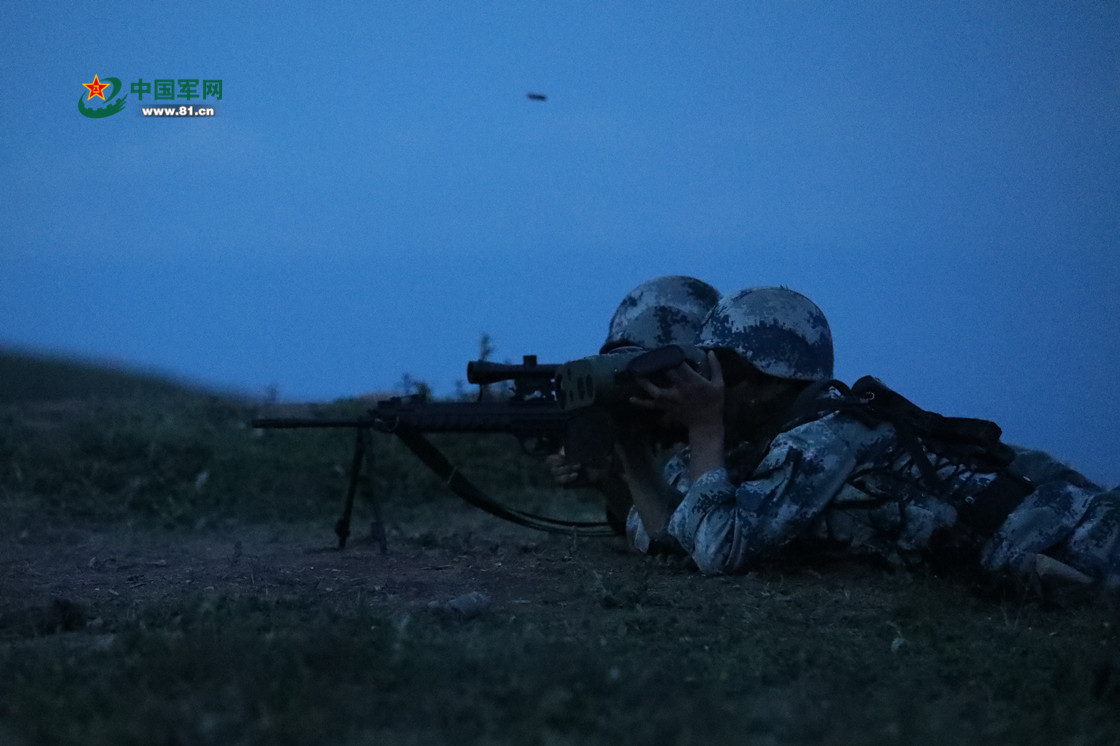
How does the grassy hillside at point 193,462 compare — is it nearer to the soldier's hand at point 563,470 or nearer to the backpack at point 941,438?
the soldier's hand at point 563,470

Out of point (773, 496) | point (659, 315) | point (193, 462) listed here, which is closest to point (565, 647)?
point (773, 496)

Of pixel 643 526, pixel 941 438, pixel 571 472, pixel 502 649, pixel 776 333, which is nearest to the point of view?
pixel 502 649

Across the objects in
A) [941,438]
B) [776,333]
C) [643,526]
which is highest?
[776,333]

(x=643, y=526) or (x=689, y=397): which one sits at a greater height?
(x=689, y=397)

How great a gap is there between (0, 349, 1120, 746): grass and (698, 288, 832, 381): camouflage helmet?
40.2 inches

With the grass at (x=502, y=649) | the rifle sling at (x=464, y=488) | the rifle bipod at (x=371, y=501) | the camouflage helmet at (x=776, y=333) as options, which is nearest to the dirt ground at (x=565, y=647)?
the grass at (x=502, y=649)

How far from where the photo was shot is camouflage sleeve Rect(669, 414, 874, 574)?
4879 millimetres

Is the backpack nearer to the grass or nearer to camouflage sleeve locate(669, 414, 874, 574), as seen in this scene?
camouflage sleeve locate(669, 414, 874, 574)

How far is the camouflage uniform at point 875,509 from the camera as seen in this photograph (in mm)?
4754

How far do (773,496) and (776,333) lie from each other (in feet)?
2.73

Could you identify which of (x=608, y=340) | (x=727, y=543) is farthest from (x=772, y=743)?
(x=608, y=340)

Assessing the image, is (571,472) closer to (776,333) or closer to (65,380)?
(776,333)

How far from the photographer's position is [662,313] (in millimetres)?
6988

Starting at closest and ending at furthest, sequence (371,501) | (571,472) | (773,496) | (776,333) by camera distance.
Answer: (773,496) < (776,333) < (571,472) < (371,501)
